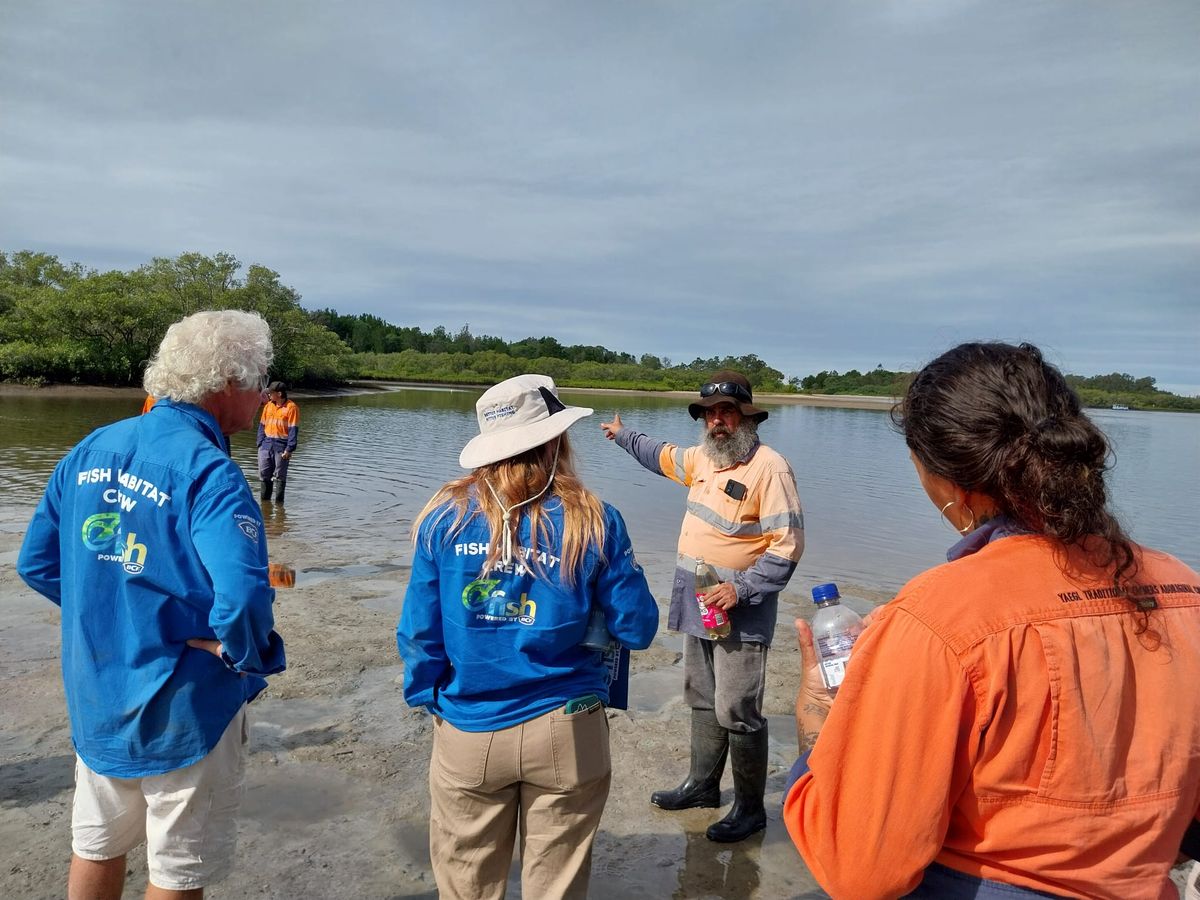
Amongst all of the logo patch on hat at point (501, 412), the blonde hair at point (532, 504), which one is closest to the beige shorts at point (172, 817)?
the blonde hair at point (532, 504)

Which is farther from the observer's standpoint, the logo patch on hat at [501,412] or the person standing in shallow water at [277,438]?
the person standing in shallow water at [277,438]

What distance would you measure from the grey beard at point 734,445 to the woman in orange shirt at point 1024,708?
8.49 ft

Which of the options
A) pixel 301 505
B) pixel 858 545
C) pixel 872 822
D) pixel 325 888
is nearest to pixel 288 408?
pixel 301 505

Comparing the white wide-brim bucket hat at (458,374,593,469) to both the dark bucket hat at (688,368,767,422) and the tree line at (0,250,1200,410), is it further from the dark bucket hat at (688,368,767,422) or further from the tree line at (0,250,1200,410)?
the tree line at (0,250,1200,410)

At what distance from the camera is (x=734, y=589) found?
3.77 m

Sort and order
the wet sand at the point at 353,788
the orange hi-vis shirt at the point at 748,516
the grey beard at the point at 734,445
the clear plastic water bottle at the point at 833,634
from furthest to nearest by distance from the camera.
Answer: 1. the grey beard at the point at 734,445
2. the orange hi-vis shirt at the point at 748,516
3. the wet sand at the point at 353,788
4. the clear plastic water bottle at the point at 833,634

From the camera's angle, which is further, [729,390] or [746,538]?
[729,390]

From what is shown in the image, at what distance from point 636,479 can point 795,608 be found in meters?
13.7

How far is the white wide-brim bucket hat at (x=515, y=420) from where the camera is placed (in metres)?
2.47

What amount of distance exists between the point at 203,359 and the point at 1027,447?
7.63 feet

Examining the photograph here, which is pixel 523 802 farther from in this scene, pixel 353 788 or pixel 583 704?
pixel 353 788

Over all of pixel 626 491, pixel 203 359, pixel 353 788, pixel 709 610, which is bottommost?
pixel 626 491

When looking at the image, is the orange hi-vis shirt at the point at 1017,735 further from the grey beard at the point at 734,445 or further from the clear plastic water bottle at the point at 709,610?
the grey beard at the point at 734,445

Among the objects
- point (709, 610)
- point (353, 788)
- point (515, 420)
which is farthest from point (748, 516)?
point (353, 788)
